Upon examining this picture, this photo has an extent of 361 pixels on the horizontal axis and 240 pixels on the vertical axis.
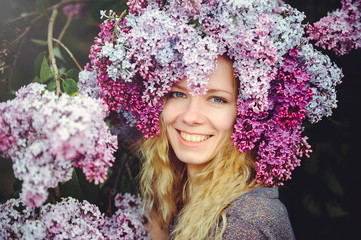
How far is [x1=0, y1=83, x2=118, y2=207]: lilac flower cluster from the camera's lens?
972mm

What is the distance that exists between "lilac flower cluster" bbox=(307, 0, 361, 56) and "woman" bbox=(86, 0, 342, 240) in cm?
10

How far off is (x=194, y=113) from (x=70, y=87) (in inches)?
21.0

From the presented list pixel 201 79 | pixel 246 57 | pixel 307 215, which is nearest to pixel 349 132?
pixel 307 215

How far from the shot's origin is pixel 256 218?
1.29 metres

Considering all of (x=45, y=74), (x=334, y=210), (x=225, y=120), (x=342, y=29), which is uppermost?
(x=342, y=29)

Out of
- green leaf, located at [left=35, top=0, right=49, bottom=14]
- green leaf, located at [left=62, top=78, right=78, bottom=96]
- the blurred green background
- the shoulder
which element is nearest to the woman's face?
the shoulder

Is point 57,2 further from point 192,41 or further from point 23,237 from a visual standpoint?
point 23,237

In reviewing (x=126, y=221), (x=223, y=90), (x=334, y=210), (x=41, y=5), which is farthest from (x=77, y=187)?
(x=334, y=210)

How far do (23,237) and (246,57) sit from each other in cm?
109

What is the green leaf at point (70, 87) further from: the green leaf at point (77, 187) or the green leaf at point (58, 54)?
the green leaf at point (58, 54)

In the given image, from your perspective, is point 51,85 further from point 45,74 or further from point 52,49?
point 52,49

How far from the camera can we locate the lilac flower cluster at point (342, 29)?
142cm

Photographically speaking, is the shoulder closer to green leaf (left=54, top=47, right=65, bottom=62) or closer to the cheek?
the cheek

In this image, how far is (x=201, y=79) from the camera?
1.26 meters
